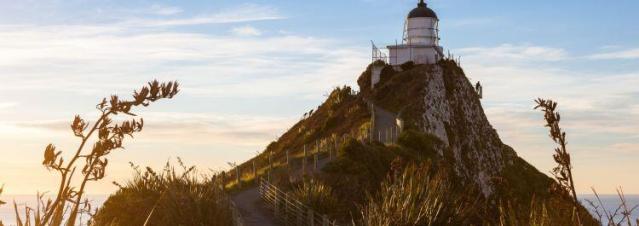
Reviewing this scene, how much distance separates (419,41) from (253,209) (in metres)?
43.5

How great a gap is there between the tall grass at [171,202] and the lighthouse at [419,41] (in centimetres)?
4808

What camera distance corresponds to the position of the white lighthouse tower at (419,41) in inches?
2579

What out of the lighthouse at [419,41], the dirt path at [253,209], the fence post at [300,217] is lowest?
the dirt path at [253,209]

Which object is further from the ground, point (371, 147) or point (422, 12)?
point (422, 12)

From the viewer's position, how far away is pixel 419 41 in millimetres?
66750

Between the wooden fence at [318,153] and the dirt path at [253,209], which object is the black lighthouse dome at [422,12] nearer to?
the wooden fence at [318,153]

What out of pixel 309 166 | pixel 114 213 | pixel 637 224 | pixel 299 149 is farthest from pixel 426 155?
pixel 637 224

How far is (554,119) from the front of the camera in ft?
21.3

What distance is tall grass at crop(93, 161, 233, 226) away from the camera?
609 inches

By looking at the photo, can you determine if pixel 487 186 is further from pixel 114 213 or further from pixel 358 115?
pixel 114 213

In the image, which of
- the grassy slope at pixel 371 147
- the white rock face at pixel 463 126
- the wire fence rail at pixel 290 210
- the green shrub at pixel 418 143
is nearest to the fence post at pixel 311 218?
the wire fence rail at pixel 290 210

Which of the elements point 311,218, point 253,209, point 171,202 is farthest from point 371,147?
point 171,202

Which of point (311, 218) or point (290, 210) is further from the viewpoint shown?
point (290, 210)

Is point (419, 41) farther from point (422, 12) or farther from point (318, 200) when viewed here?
point (318, 200)
